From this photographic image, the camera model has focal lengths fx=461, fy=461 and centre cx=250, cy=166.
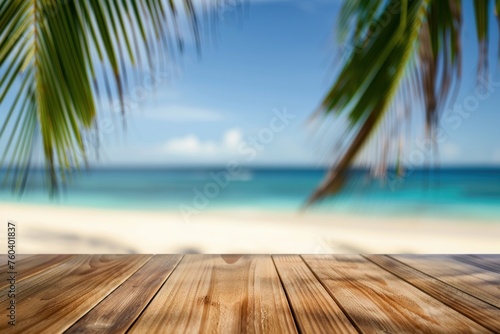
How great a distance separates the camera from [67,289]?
1.07 m

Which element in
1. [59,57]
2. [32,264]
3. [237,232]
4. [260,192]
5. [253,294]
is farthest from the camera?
[260,192]

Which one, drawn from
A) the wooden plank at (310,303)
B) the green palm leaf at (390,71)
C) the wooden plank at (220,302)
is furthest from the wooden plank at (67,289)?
the green palm leaf at (390,71)

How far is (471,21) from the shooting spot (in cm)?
488

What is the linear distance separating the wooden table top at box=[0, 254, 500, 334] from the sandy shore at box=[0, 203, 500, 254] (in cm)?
259

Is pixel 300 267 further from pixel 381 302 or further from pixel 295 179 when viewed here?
pixel 295 179

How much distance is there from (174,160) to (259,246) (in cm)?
228

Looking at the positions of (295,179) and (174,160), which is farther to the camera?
(295,179)

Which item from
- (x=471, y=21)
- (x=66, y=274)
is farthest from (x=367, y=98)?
(x=471, y=21)

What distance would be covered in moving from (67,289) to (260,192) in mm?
5706

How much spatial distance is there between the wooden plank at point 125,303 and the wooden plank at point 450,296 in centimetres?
63

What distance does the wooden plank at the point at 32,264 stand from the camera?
1.22 meters

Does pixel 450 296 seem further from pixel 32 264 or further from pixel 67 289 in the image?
pixel 32 264

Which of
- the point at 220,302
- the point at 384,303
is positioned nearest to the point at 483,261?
the point at 384,303

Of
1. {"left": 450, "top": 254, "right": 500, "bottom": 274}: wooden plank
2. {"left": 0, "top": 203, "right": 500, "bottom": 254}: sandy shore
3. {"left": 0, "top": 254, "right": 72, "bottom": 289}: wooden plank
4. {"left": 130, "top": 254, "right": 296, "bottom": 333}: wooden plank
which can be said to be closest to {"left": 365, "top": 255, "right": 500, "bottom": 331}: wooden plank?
{"left": 450, "top": 254, "right": 500, "bottom": 274}: wooden plank
